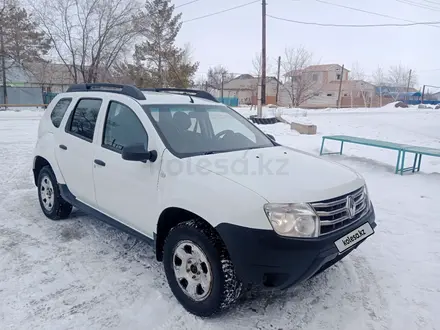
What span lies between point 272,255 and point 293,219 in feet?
0.92

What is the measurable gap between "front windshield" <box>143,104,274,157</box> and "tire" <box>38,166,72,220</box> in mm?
1985

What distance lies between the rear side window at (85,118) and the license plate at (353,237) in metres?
2.64

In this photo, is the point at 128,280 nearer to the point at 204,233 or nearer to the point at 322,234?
the point at 204,233

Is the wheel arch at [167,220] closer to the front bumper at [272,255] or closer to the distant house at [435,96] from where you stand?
the front bumper at [272,255]

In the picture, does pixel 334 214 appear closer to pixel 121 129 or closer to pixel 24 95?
pixel 121 129

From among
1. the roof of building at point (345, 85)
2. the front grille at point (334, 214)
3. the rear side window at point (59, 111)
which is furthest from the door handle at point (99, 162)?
the roof of building at point (345, 85)

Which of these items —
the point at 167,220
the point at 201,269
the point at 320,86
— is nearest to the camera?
the point at 201,269

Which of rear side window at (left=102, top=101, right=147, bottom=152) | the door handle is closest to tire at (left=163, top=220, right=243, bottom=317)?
rear side window at (left=102, top=101, right=147, bottom=152)

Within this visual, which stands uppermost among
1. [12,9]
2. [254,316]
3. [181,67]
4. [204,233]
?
[12,9]

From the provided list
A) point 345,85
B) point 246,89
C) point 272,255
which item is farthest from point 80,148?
point 345,85

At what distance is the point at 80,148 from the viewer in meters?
3.68

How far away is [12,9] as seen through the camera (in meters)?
30.5

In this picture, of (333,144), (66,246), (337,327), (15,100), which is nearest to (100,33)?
(15,100)

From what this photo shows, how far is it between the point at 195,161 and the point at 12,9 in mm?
36306
